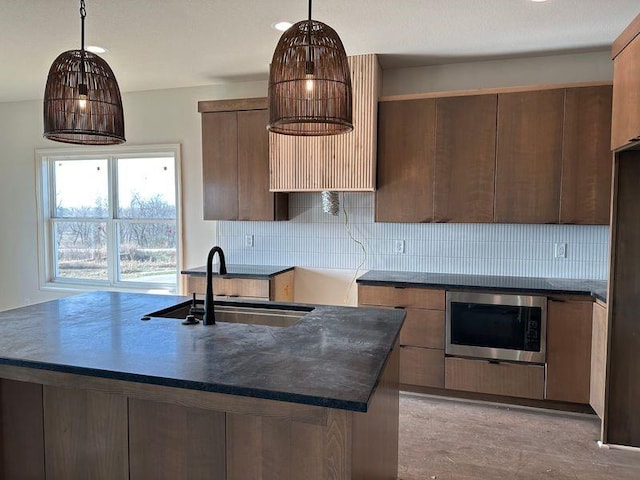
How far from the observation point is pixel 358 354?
63.7 inches

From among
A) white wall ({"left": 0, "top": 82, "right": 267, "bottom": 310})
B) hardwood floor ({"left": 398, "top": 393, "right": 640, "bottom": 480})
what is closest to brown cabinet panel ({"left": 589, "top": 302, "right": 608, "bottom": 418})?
hardwood floor ({"left": 398, "top": 393, "right": 640, "bottom": 480})

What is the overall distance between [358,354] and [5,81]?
4.48m

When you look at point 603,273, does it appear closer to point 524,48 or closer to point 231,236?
point 524,48

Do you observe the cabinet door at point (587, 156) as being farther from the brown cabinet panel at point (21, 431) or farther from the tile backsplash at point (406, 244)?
the brown cabinet panel at point (21, 431)

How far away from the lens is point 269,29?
3.04 metres

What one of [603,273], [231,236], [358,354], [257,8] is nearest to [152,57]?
[257,8]

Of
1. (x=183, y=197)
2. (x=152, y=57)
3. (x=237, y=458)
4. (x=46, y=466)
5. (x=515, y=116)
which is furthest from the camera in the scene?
(x=183, y=197)

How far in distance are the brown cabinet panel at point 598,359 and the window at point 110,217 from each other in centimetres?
366

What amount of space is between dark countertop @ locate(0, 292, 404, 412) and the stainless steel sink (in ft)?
0.44

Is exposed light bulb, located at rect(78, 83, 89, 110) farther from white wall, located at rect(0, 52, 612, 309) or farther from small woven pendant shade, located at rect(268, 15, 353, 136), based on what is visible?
white wall, located at rect(0, 52, 612, 309)

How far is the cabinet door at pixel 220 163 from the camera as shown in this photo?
4.03m

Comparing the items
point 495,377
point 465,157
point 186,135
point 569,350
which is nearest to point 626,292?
point 569,350

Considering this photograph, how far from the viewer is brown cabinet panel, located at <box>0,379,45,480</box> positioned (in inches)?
70.4

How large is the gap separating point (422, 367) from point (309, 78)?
8.17 feet
